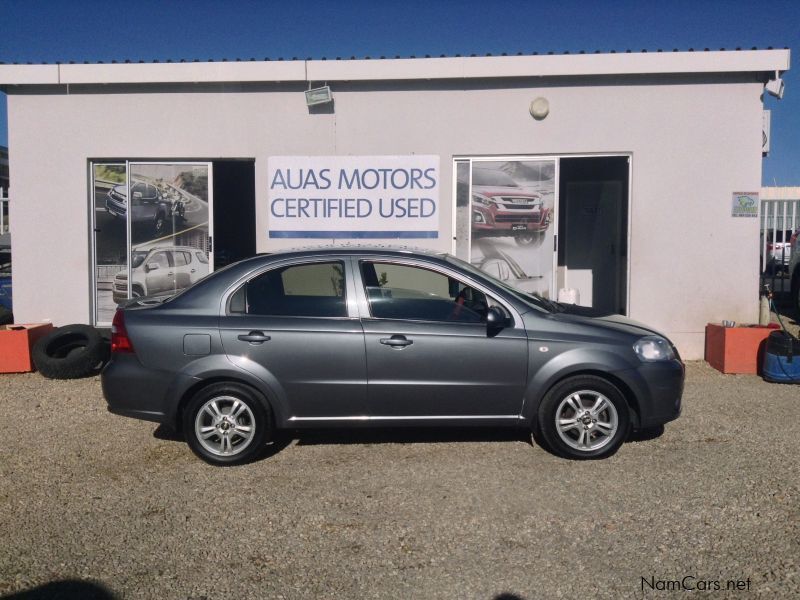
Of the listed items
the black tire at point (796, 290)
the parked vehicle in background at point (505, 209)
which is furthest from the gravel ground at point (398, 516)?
the black tire at point (796, 290)

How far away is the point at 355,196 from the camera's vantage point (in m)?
10.2

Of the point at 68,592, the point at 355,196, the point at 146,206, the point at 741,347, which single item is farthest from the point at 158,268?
the point at 741,347

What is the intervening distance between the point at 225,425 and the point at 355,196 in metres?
5.05

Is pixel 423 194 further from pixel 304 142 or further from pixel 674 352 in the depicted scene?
pixel 674 352

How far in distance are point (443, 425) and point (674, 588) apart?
2.31 metres

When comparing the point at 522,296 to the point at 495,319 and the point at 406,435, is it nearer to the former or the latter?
the point at 495,319

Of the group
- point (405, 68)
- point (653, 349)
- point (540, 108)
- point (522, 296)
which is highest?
point (405, 68)

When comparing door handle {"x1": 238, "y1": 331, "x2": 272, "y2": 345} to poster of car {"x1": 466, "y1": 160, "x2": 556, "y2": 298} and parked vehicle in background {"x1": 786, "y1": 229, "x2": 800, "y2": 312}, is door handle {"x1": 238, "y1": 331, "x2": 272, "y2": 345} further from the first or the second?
parked vehicle in background {"x1": 786, "y1": 229, "x2": 800, "y2": 312}

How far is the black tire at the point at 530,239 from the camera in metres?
10.3

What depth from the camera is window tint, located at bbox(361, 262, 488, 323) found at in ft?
19.4

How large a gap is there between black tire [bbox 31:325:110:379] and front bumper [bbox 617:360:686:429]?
6211mm

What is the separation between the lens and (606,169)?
12.1 metres

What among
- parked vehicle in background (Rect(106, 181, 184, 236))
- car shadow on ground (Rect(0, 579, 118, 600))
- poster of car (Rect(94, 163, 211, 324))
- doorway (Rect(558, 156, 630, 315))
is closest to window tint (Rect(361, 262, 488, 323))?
car shadow on ground (Rect(0, 579, 118, 600))

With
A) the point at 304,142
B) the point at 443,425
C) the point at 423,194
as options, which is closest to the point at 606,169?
the point at 423,194
